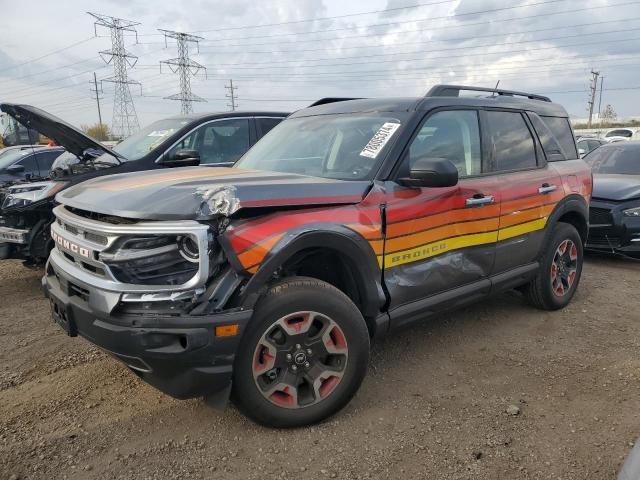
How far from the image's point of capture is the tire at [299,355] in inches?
105

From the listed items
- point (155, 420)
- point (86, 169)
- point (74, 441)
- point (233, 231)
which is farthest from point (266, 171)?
point (86, 169)

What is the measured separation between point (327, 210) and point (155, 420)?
5.19ft

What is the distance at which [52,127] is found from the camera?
533 centimetres

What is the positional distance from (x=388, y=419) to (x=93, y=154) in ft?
14.3

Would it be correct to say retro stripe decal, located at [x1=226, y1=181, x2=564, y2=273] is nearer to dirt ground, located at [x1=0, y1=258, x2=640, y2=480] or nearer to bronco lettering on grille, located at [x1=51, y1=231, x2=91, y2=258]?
bronco lettering on grille, located at [x1=51, y1=231, x2=91, y2=258]

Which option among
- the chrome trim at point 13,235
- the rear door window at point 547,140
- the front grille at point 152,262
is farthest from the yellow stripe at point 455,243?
the chrome trim at point 13,235

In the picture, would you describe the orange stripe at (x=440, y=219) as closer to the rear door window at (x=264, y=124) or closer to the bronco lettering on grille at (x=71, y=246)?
the bronco lettering on grille at (x=71, y=246)

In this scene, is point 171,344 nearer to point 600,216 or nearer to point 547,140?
point 547,140

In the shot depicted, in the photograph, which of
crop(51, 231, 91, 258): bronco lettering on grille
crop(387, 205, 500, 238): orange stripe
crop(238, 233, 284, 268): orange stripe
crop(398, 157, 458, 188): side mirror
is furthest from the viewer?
crop(387, 205, 500, 238): orange stripe

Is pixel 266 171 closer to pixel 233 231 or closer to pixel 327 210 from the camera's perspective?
pixel 327 210

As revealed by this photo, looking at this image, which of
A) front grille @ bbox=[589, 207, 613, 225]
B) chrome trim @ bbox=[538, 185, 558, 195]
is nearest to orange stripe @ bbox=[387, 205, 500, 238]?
chrome trim @ bbox=[538, 185, 558, 195]

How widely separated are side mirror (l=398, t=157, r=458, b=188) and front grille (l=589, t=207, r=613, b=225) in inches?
177

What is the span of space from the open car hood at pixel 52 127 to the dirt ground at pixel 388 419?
2145 mm

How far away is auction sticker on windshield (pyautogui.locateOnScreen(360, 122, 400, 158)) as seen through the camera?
336cm
